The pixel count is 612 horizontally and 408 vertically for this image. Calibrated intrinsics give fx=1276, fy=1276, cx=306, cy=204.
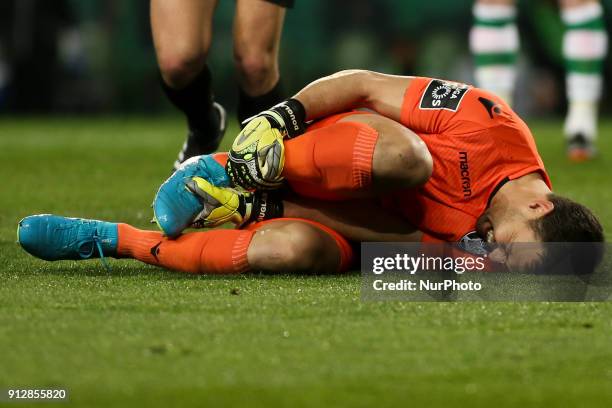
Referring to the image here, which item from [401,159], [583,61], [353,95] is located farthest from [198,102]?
[583,61]

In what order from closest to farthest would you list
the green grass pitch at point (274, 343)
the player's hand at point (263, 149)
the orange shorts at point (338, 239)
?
the green grass pitch at point (274, 343) → the player's hand at point (263, 149) → the orange shorts at point (338, 239)

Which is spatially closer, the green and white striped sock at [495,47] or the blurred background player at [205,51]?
the blurred background player at [205,51]

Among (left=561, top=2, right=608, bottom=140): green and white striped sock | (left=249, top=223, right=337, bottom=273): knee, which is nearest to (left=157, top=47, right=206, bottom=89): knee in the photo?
(left=249, top=223, right=337, bottom=273): knee

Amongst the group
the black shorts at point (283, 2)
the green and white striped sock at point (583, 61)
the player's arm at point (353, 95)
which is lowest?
the green and white striped sock at point (583, 61)

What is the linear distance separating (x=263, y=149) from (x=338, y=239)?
0.32m

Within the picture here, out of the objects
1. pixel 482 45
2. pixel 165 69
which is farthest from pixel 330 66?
pixel 165 69

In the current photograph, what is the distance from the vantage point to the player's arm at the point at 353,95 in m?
3.18

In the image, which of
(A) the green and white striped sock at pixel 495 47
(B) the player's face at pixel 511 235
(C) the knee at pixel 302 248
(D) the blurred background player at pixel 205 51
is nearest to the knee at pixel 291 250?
(C) the knee at pixel 302 248

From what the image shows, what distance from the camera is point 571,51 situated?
6516mm

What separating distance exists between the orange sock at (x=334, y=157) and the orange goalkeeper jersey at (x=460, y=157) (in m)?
0.23

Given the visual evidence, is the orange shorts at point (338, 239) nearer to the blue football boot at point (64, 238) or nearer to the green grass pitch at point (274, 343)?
the green grass pitch at point (274, 343)

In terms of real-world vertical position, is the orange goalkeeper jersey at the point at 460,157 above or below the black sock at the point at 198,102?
above

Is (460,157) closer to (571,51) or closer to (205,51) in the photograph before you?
(205,51)

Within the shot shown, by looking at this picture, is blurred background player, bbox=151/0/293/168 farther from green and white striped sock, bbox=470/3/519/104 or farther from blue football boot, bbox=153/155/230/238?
green and white striped sock, bbox=470/3/519/104
